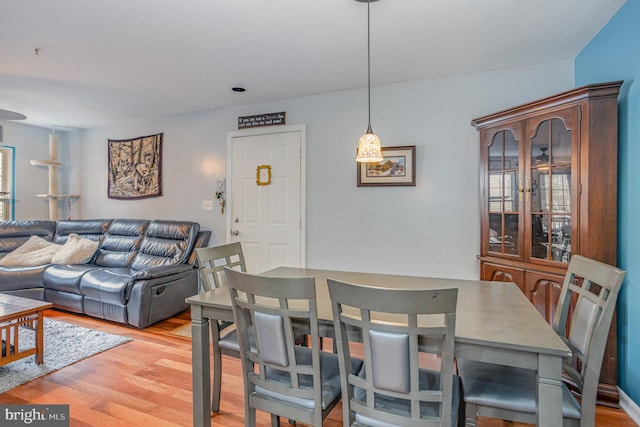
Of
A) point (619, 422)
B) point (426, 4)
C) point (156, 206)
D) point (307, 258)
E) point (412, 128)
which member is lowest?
point (619, 422)

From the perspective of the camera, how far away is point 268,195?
12.7ft

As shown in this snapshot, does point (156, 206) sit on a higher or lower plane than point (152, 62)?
lower

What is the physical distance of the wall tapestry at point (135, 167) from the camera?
15.0ft

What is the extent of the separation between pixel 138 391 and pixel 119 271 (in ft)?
6.20

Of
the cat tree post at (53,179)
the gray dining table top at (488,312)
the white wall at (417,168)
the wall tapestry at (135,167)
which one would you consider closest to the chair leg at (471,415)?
the gray dining table top at (488,312)

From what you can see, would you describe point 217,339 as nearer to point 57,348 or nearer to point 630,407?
point 57,348

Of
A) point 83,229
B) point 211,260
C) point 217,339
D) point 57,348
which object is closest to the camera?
point 217,339

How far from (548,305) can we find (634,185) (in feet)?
2.98

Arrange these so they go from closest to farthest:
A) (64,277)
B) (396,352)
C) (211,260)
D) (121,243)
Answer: (396,352) → (211,260) → (64,277) → (121,243)

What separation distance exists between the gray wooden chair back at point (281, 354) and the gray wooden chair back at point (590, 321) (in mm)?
978

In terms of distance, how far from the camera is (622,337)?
1996 millimetres

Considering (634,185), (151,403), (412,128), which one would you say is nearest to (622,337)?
(634,185)

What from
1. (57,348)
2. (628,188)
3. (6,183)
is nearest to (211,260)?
(57,348)

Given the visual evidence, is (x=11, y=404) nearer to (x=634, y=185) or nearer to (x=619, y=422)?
(x=619, y=422)
